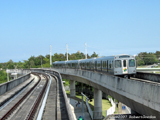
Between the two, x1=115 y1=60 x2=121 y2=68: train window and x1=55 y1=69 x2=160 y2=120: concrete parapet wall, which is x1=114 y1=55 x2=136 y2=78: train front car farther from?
x1=55 y1=69 x2=160 y2=120: concrete parapet wall

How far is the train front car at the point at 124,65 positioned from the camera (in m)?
24.6

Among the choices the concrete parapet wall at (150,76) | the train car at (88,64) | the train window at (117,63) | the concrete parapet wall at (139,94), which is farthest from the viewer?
the train car at (88,64)

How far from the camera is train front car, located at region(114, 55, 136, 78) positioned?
968 inches

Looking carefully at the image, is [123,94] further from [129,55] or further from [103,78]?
[129,55]

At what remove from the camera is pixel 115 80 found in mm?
18734

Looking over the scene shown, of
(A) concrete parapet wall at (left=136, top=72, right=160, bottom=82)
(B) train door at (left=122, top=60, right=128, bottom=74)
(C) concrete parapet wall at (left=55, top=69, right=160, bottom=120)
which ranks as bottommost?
(C) concrete parapet wall at (left=55, top=69, right=160, bottom=120)

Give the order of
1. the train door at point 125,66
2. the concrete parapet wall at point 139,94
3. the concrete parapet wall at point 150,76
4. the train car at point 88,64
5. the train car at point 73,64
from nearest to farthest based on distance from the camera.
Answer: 1. the concrete parapet wall at point 139,94
2. the concrete parapet wall at point 150,76
3. the train door at point 125,66
4. the train car at point 88,64
5. the train car at point 73,64

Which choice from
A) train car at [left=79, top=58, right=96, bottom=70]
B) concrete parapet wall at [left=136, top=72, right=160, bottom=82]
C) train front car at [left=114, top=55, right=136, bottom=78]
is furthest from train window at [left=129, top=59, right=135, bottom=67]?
train car at [left=79, top=58, right=96, bottom=70]

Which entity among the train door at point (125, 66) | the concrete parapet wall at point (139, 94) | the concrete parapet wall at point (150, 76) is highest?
the train door at point (125, 66)

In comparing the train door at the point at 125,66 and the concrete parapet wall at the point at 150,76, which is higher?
the train door at the point at 125,66

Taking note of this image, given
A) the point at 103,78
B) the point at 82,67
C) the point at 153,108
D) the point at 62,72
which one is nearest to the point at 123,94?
the point at 153,108

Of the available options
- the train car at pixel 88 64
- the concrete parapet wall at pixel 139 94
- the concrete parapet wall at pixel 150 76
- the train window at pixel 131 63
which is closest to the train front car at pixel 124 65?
the train window at pixel 131 63

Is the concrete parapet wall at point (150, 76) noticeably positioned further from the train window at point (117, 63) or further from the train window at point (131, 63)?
the train window at point (117, 63)

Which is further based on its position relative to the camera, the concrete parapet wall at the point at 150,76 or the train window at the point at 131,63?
the train window at the point at 131,63
